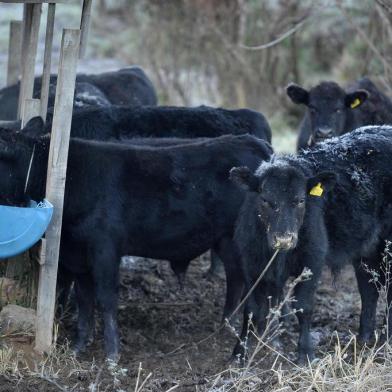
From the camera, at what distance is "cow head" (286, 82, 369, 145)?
10.2 meters

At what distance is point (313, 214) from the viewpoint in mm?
6906

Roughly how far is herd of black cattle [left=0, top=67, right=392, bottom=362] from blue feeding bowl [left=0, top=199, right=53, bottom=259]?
721mm

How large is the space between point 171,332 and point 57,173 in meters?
2.05

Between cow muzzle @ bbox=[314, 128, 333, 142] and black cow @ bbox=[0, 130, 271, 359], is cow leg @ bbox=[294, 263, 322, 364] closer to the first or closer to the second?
black cow @ bbox=[0, 130, 271, 359]

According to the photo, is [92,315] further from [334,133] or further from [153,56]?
[153,56]

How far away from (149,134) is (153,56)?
8956 millimetres

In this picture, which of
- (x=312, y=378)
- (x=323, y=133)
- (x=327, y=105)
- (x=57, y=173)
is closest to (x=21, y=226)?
→ (x=57, y=173)

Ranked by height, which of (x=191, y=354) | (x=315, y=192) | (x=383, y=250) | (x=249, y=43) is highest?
(x=249, y=43)

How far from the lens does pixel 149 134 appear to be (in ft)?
A: 30.3

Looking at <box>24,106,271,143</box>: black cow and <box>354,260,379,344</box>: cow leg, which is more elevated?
<box>24,106,271,143</box>: black cow

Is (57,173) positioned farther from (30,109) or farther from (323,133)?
(323,133)

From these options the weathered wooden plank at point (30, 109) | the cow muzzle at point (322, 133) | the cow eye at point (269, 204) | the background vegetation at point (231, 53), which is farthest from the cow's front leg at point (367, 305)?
the background vegetation at point (231, 53)

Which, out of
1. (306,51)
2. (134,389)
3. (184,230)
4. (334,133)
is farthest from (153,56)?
(134,389)

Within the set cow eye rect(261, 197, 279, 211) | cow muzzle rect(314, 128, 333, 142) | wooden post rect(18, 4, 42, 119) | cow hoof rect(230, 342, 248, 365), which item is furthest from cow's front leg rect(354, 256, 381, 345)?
wooden post rect(18, 4, 42, 119)
